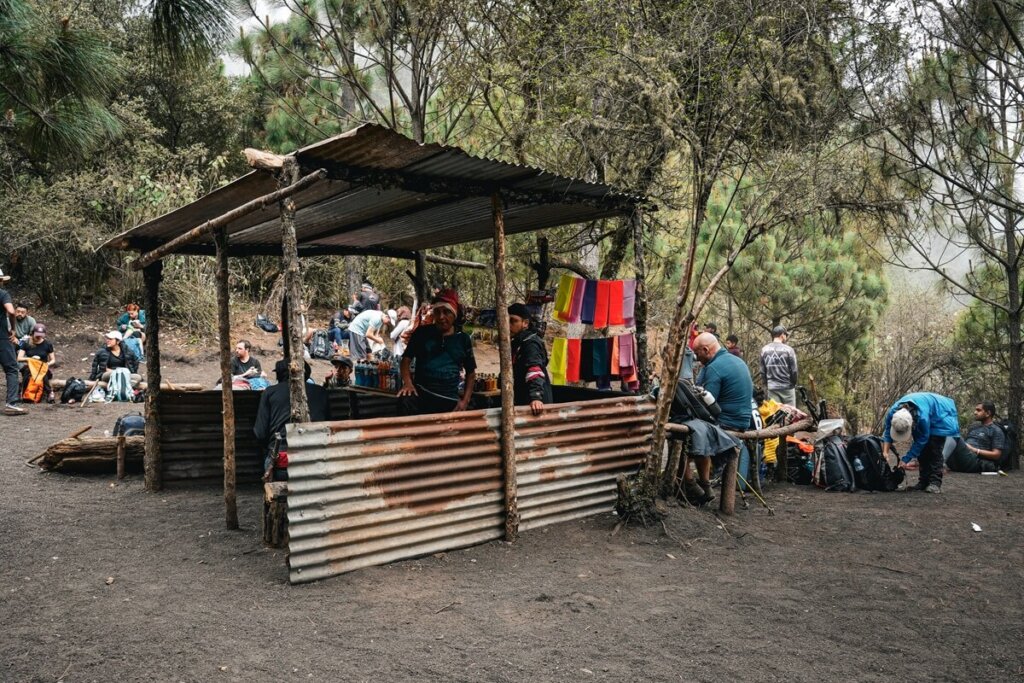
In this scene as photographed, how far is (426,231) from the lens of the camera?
8.20 metres

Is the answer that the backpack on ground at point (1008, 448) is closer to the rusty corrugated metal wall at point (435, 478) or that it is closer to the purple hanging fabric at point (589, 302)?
the rusty corrugated metal wall at point (435, 478)

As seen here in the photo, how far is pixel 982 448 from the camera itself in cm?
1038

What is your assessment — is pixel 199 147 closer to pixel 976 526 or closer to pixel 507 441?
pixel 507 441

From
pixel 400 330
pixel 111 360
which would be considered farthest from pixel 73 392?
pixel 400 330

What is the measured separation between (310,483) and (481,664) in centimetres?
165

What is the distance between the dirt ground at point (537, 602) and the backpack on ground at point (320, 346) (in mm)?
12450

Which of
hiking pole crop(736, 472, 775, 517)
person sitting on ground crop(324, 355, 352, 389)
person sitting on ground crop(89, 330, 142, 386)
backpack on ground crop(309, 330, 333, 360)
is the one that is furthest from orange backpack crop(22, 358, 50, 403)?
hiking pole crop(736, 472, 775, 517)

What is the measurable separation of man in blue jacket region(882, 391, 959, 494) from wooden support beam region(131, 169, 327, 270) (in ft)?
21.0

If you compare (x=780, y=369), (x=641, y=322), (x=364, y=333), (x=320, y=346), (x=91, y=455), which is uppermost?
(x=364, y=333)

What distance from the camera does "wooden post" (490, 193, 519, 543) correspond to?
596cm

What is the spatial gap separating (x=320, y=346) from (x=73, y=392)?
6.64 meters

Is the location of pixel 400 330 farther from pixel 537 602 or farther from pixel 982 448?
pixel 537 602

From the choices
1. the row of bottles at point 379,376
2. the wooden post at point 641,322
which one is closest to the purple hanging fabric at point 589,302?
the wooden post at point 641,322

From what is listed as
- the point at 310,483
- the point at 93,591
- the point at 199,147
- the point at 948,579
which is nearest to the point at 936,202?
the point at 948,579
